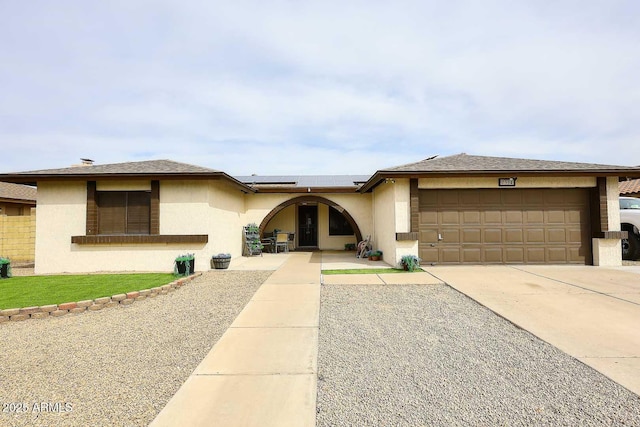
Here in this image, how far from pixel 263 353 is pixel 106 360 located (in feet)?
6.12

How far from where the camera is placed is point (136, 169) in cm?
999

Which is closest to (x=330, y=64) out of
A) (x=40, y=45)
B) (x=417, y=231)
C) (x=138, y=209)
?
(x=417, y=231)

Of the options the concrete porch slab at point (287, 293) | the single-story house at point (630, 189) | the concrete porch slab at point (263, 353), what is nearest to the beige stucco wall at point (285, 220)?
the concrete porch slab at point (287, 293)

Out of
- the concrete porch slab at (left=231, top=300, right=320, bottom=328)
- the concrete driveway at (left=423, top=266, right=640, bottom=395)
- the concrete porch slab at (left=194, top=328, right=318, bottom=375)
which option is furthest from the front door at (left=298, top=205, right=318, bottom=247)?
the concrete porch slab at (left=194, top=328, right=318, bottom=375)

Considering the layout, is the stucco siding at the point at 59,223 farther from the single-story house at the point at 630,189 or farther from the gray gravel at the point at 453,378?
the single-story house at the point at 630,189

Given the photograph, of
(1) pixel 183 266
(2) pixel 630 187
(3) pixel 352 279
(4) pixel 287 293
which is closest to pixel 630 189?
(2) pixel 630 187

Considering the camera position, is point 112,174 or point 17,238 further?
point 17,238

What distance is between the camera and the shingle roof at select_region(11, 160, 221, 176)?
9.53 metres

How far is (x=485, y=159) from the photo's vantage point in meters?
11.3

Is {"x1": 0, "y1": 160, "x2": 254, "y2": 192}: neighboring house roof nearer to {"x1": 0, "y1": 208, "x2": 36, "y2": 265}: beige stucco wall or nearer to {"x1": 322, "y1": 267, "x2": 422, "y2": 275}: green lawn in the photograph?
{"x1": 0, "y1": 208, "x2": 36, "y2": 265}: beige stucco wall

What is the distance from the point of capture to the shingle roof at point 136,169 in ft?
31.3

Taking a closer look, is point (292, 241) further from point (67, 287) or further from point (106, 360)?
point (106, 360)

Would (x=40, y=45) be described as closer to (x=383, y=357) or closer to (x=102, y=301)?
(x=102, y=301)

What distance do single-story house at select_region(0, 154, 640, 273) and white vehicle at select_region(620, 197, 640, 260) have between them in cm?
212
